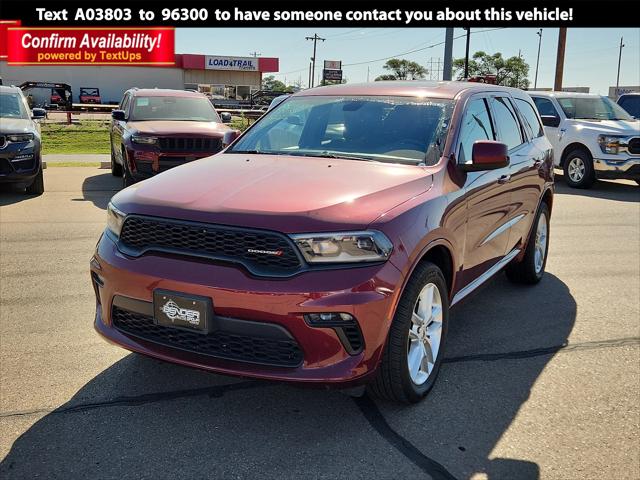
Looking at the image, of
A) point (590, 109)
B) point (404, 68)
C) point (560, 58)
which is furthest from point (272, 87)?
point (590, 109)

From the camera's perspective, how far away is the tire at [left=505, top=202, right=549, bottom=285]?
574 centimetres

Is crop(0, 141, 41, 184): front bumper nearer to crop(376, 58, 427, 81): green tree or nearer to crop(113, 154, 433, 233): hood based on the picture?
crop(113, 154, 433, 233): hood

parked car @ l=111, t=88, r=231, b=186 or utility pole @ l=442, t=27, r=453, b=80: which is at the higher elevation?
utility pole @ l=442, t=27, r=453, b=80

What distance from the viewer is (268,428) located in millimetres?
3221

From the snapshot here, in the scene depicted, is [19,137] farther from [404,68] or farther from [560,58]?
[404,68]

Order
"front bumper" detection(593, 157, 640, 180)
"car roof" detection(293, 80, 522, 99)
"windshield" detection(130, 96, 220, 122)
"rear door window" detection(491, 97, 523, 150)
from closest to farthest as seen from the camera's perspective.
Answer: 1. "car roof" detection(293, 80, 522, 99)
2. "rear door window" detection(491, 97, 523, 150)
3. "windshield" detection(130, 96, 220, 122)
4. "front bumper" detection(593, 157, 640, 180)

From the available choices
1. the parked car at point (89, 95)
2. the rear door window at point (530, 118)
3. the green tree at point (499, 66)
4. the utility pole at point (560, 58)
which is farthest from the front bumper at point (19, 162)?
the green tree at point (499, 66)

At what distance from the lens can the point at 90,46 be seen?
2255 inches

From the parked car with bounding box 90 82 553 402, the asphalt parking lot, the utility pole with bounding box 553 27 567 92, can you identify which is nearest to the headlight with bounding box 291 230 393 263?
the parked car with bounding box 90 82 553 402

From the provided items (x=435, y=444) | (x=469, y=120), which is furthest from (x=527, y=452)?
(x=469, y=120)

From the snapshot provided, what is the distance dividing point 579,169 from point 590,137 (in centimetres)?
70

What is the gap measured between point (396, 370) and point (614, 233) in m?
6.56

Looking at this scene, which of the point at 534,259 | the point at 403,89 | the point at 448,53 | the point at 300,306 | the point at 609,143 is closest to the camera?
the point at 300,306

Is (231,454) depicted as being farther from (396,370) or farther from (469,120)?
(469,120)
